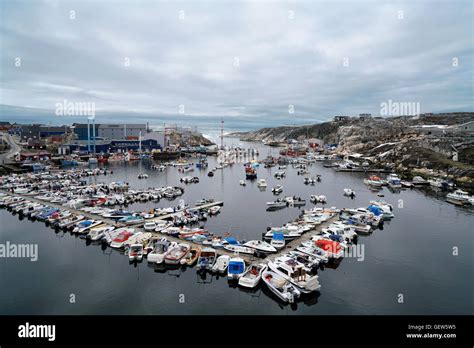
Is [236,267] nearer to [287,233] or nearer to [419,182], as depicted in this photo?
[287,233]

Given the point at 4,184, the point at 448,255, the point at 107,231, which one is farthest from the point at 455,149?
the point at 4,184

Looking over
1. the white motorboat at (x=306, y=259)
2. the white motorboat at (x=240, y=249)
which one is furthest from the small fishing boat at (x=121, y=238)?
the white motorboat at (x=306, y=259)

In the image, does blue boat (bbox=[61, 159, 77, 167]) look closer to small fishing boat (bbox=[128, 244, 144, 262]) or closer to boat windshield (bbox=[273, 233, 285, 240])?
small fishing boat (bbox=[128, 244, 144, 262])

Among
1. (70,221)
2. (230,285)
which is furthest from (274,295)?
(70,221)

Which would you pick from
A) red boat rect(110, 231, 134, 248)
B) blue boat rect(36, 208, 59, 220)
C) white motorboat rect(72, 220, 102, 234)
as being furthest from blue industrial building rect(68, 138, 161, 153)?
red boat rect(110, 231, 134, 248)

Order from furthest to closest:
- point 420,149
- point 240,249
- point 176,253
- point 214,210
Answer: point 420,149, point 214,210, point 240,249, point 176,253
